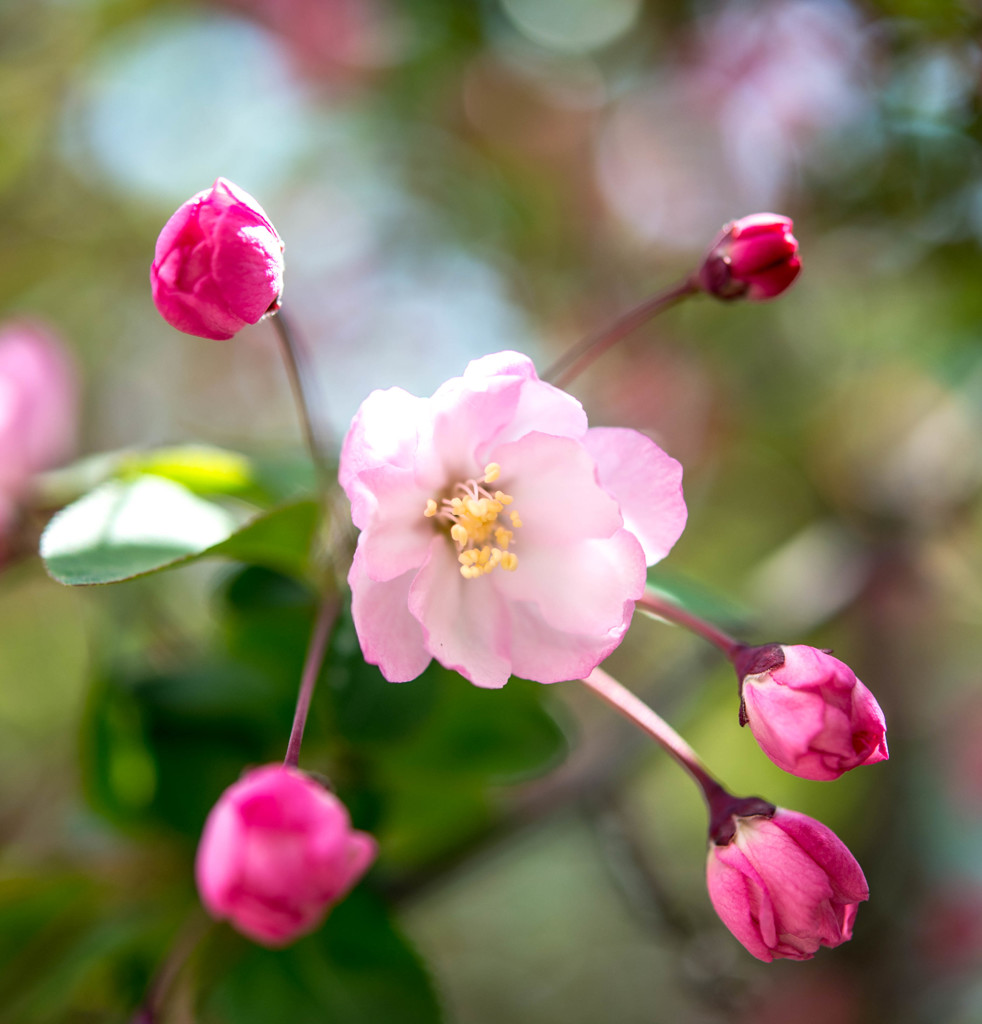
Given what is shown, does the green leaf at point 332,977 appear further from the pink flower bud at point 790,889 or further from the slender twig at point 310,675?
the pink flower bud at point 790,889

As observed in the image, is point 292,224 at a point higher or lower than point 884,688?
higher

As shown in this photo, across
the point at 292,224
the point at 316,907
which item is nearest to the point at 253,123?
the point at 292,224

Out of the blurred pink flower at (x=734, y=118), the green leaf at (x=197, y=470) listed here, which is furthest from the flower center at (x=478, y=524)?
the blurred pink flower at (x=734, y=118)

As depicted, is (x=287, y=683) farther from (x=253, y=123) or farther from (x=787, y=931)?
(x=253, y=123)

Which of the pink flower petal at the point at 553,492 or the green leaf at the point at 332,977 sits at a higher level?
the pink flower petal at the point at 553,492

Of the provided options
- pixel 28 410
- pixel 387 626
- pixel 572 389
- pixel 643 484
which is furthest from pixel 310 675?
pixel 572 389

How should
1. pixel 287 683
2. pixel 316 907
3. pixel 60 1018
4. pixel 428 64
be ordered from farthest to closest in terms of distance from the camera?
1. pixel 428 64
2. pixel 60 1018
3. pixel 287 683
4. pixel 316 907
